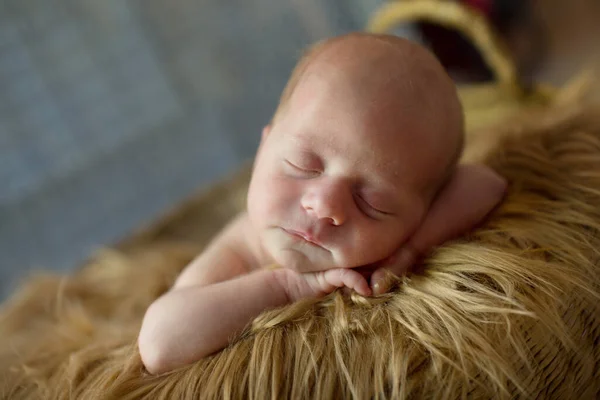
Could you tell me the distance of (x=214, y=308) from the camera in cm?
62

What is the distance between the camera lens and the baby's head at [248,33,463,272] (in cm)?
61

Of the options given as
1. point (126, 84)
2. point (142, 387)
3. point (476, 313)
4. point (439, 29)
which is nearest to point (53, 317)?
point (142, 387)

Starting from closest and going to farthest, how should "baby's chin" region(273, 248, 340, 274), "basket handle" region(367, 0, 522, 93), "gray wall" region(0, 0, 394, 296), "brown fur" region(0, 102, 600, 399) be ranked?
"brown fur" region(0, 102, 600, 399) < "baby's chin" region(273, 248, 340, 274) < "basket handle" region(367, 0, 522, 93) < "gray wall" region(0, 0, 394, 296)

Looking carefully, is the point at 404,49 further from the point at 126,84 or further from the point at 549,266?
the point at 126,84

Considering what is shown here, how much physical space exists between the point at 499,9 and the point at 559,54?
0.89 ft

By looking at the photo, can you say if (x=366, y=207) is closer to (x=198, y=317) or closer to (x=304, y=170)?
(x=304, y=170)

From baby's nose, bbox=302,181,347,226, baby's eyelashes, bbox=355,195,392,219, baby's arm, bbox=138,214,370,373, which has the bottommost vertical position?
baby's arm, bbox=138,214,370,373

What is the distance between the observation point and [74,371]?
657mm

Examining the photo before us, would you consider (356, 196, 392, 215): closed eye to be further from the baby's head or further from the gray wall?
the gray wall

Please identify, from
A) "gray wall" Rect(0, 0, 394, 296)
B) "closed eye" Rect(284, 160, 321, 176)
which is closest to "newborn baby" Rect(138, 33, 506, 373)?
"closed eye" Rect(284, 160, 321, 176)

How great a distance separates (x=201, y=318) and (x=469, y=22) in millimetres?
758

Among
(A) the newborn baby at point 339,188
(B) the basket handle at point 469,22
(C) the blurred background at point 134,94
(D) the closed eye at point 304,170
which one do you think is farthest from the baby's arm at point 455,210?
(C) the blurred background at point 134,94

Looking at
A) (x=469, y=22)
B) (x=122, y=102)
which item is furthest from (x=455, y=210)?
(x=122, y=102)

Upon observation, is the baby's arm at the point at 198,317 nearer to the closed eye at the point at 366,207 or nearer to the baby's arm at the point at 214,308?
the baby's arm at the point at 214,308
